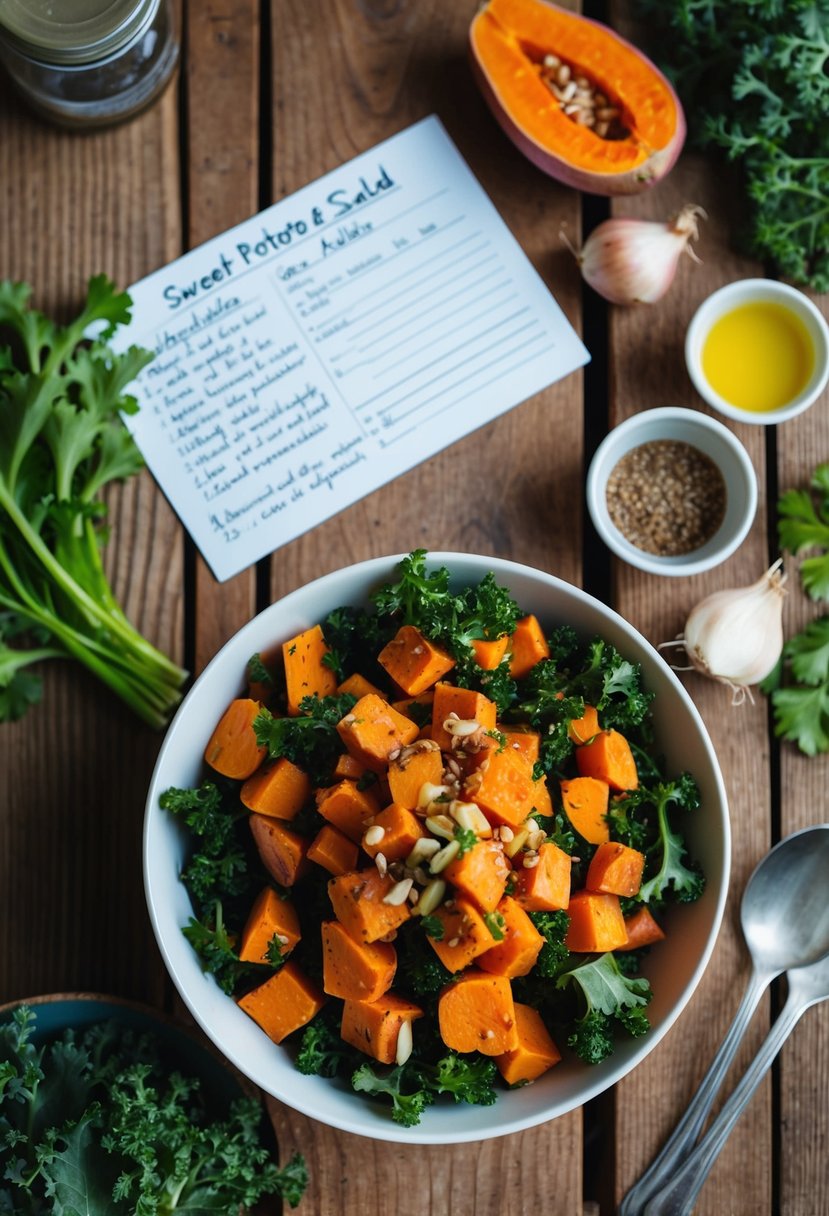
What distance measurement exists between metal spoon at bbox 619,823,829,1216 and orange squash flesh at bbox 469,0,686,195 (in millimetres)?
1089

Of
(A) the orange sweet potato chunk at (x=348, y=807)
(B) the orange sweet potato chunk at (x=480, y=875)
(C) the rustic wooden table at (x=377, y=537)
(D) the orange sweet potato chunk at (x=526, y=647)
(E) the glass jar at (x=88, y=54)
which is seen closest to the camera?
(B) the orange sweet potato chunk at (x=480, y=875)

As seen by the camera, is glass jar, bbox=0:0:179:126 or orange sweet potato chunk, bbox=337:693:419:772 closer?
orange sweet potato chunk, bbox=337:693:419:772

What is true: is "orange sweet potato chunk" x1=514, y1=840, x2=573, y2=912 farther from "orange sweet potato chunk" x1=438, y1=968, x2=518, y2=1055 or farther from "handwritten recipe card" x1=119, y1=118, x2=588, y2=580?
"handwritten recipe card" x1=119, y1=118, x2=588, y2=580

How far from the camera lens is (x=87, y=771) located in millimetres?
1730

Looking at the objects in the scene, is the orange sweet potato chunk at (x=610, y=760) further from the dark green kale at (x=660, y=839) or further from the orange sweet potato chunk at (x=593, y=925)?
the orange sweet potato chunk at (x=593, y=925)

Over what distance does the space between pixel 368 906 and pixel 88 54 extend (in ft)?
4.20

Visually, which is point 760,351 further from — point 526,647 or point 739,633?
point 526,647

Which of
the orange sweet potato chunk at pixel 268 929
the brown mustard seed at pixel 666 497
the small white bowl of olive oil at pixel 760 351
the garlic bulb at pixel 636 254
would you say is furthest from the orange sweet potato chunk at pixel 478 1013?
the garlic bulb at pixel 636 254

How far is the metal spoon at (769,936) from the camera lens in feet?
5.33

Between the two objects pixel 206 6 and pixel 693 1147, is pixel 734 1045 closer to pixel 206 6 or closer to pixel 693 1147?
pixel 693 1147

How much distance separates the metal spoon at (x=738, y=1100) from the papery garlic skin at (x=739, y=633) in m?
0.46

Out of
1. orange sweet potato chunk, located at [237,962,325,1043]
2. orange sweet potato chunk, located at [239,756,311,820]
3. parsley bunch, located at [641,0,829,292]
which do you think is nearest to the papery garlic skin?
parsley bunch, located at [641,0,829,292]

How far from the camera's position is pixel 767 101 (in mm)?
1705

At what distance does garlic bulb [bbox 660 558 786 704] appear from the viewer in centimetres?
162
